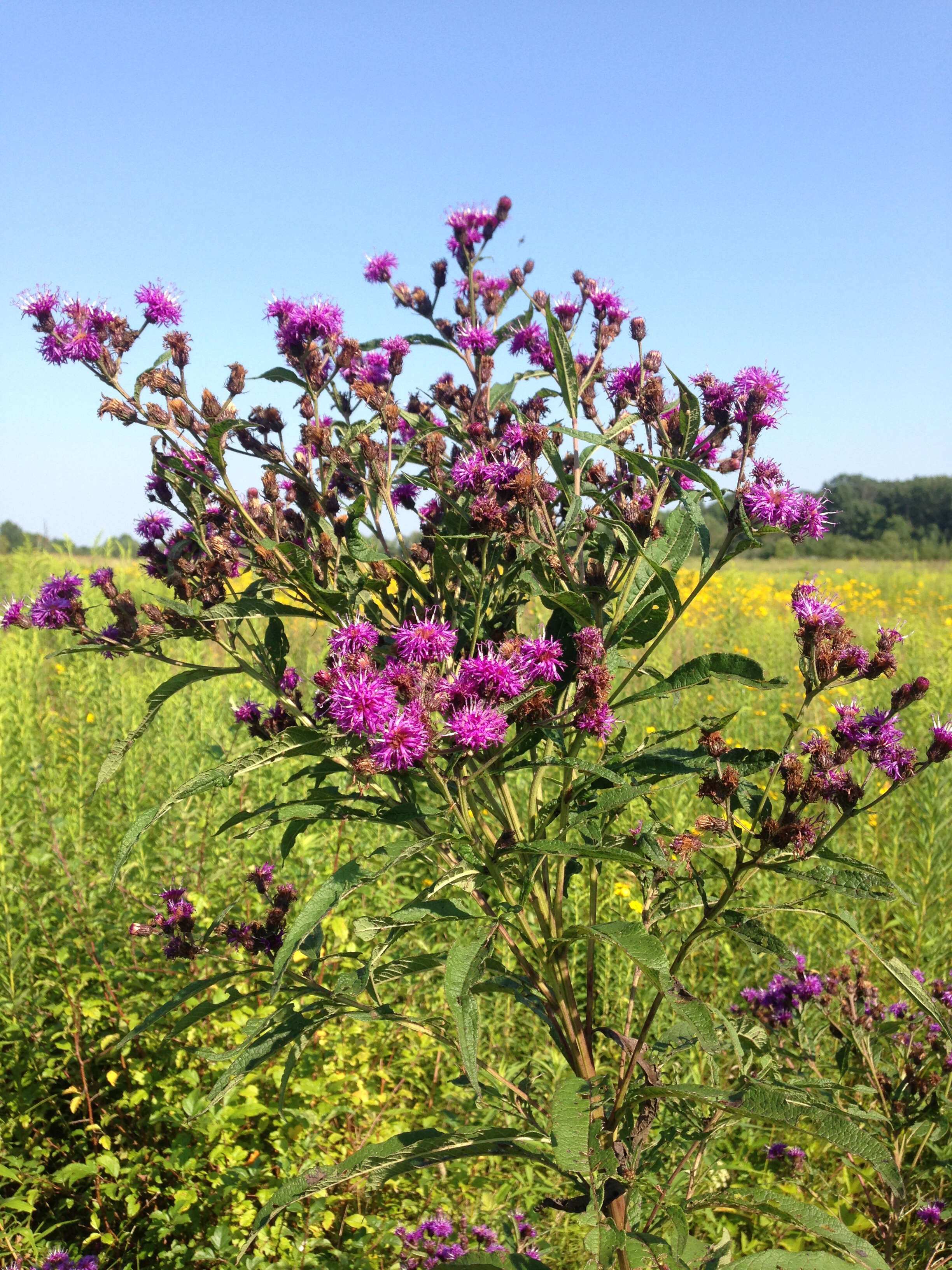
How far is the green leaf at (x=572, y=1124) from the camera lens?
1.26m

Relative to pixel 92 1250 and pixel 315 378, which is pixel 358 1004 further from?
pixel 92 1250

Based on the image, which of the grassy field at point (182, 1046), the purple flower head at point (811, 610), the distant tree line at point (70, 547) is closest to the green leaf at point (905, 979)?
the purple flower head at point (811, 610)

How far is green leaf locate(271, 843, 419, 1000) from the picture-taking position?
49.6 inches

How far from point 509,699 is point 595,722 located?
15 cm

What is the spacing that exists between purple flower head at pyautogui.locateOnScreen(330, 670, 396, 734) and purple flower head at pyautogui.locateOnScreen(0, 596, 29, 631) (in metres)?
0.93

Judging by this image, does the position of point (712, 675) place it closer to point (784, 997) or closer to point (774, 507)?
point (774, 507)

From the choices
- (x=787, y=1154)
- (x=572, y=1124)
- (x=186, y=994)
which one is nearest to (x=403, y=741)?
(x=572, y=1124)

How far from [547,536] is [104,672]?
15.9 ft

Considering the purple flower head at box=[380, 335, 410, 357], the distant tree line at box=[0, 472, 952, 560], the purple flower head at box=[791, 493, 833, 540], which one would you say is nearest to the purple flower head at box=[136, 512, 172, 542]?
the purple flower head at box=[380, 335, 410, 357]

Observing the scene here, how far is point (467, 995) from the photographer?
120cm

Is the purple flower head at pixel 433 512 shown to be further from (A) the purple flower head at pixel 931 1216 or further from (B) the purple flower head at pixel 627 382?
(A) the purple flower head at pixel 931 1216

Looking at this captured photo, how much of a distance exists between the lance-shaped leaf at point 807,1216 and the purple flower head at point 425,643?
3.71 feet

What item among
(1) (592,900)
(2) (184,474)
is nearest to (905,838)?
(1) (592,900)

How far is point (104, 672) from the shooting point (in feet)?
18.5
